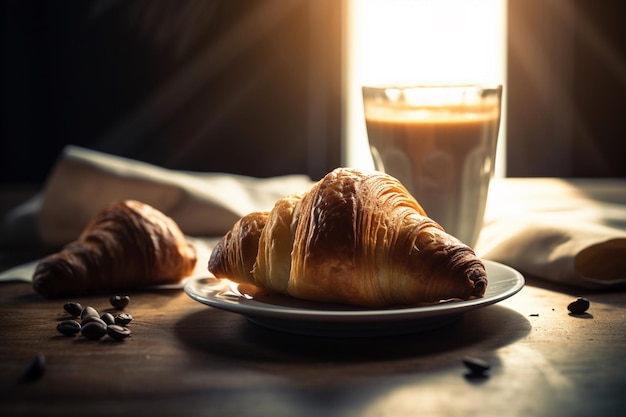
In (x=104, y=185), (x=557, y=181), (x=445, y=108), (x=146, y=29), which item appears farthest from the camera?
(x=146, y=29)

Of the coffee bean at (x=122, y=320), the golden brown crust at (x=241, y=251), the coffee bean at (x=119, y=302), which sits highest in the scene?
the golden brown crust at (x=241, y=251)

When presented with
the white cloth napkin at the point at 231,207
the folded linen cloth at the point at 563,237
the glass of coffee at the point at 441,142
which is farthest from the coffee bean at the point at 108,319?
the folded linen cloth at the point at 563,237

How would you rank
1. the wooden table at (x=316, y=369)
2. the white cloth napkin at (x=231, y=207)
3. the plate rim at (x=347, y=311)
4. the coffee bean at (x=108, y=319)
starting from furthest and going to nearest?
Answer: the white cloth napkin at (x=231, y=207) < the coffee bean at (x=108, y=319) < the plate rim at (x=347, y=311) < the wooden table at (x=316, y=369)

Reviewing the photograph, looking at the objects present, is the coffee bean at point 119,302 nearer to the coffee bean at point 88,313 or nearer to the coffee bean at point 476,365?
the coffee bean at point 88,313

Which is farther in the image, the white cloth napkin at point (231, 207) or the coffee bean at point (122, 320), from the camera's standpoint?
the white cloth napkin at point (231, 207)

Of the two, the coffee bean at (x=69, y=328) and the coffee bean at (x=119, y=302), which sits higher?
the coffee bean at (x=69, y=328)

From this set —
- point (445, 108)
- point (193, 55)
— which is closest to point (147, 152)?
point (193, 55)

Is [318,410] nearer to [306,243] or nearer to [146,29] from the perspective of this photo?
[306,243]
